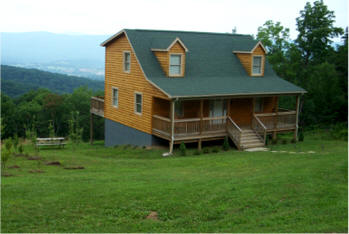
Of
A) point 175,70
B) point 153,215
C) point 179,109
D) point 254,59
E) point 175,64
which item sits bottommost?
point 153,215

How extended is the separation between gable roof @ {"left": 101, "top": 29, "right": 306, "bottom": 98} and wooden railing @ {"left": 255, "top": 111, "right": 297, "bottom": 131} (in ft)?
5.12

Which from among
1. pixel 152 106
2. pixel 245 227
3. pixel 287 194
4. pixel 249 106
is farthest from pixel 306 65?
pixel 245 227

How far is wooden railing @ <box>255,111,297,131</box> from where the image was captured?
24812 mm

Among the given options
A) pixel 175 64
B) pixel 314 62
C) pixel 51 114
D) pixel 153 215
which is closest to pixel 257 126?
pixel 175 64

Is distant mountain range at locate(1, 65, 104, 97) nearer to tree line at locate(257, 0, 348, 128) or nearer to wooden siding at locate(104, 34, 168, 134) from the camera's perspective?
tree line at locate(257, 0, 348, 128)

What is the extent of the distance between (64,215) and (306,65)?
35.6m

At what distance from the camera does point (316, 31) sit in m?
38.2

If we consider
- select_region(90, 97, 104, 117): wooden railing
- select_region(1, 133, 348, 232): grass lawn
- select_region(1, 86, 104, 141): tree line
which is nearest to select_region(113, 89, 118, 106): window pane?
select_region(90, 97, 104, 117): wooden railing

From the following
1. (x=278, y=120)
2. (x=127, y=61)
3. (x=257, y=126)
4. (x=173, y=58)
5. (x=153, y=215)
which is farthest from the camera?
(x=278, y=120)

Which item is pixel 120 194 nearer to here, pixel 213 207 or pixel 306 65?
pixel 213 207

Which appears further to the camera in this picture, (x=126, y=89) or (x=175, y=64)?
(x=126, y=89)

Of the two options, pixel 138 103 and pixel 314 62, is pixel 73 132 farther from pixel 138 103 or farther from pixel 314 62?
pixel 314 62

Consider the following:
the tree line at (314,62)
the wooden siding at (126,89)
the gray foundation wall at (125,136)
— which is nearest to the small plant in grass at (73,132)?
the gray foundation wall at (125,136)

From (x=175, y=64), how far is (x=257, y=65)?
6.68m
